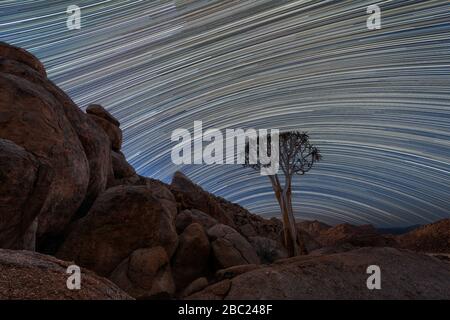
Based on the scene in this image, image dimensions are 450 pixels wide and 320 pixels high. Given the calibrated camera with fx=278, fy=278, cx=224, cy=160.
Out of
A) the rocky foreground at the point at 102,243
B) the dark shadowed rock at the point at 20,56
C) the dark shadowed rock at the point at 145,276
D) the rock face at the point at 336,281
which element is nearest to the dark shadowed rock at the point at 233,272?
the rocky foreground at the point at 102,243

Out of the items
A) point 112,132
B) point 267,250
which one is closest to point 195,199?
point 267,250

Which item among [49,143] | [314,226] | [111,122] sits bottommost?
[49,143]

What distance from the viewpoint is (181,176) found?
81.1 ft

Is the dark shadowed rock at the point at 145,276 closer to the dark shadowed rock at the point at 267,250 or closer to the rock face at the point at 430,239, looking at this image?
the dark shadowed rock at the point at 267,250

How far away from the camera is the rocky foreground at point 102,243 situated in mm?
5969

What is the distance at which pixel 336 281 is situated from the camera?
23.6 ft

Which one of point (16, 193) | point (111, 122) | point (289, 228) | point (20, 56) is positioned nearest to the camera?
point (16, 193)

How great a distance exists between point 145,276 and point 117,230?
2055 millimetres

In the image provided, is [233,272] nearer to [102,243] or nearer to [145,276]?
[145,276]

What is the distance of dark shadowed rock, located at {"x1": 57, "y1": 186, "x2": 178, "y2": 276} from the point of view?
10.0 meters

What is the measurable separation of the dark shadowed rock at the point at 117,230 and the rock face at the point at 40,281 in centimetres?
538

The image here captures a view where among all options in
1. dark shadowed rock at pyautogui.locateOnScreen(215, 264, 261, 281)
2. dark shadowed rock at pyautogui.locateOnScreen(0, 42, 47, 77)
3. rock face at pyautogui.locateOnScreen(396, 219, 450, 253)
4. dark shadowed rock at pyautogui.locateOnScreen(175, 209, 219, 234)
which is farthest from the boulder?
rock face at pyautogui.locateOnScreen(396, 219, 450, 253)

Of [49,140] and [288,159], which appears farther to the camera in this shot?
[288,159]
